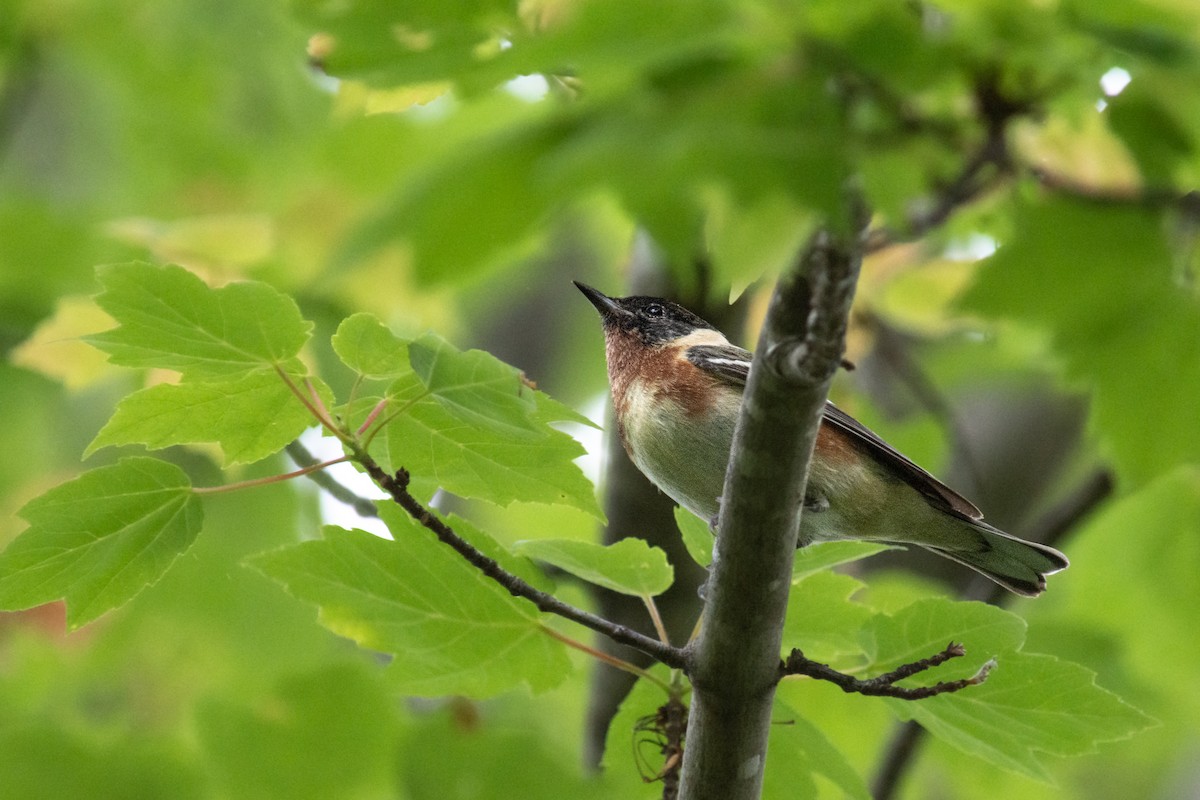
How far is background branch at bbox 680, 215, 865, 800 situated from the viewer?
6.48ft

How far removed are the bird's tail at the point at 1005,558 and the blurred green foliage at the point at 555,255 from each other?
285 mm

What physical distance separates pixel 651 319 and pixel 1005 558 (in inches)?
59.2

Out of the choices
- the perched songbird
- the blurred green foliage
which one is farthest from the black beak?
the perched songbird

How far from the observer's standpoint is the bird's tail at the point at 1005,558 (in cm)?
391

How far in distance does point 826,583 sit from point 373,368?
117 centimetres

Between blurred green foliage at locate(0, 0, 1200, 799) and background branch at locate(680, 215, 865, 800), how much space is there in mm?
236

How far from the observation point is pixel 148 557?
252 cm

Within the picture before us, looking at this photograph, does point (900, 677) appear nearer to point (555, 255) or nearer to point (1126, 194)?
point (1126, 194)

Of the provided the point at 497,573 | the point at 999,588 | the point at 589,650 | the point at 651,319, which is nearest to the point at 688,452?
the point at 651,319

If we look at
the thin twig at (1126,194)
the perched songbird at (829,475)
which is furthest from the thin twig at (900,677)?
the perched songbird at (829,475)

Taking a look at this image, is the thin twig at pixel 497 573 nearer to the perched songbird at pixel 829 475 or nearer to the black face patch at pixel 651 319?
the perched songbird at pixel 829 475

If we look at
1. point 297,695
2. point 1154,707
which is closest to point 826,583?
Result: point 297,695

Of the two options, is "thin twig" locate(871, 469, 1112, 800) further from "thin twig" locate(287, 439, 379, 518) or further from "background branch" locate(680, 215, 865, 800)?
"thin twig" locate(287, 439, 379, 518)

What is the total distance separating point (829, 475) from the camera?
3951mm
